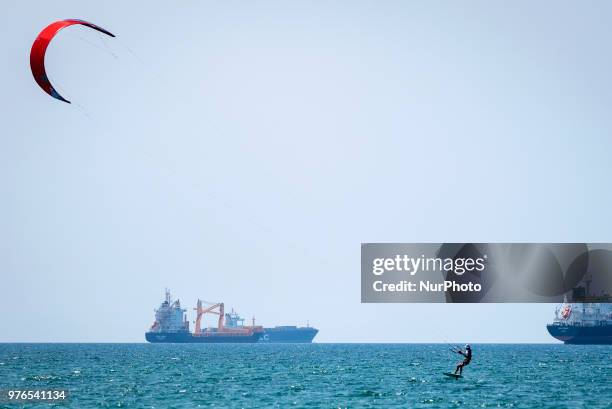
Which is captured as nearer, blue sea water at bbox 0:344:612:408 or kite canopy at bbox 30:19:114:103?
kite canopy at bbox 30:19:114:103

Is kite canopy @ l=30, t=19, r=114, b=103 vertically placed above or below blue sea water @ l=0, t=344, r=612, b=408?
above

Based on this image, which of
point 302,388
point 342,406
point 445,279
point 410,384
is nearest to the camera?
point 342,406

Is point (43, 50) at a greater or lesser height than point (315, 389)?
greater

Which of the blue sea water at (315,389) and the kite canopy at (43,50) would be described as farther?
the blue sea water at (315,389)

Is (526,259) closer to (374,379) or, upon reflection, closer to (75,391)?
(374,379)

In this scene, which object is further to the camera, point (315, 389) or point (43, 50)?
point (315, 389)

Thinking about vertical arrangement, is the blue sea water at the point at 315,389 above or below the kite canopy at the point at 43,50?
below

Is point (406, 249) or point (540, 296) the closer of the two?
point (406, 249)

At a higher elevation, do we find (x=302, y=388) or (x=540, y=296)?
(x=540, y=296)

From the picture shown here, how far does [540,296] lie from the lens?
77.7 meters

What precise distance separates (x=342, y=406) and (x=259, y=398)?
24.1ft

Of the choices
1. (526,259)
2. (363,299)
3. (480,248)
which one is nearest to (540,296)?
(526,259)

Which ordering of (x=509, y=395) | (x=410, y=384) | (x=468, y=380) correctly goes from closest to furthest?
(x=509, y=395) → (x=410, y=384) → (x=468, y=380)

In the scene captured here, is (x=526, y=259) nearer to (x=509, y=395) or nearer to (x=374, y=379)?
(x=509, y=395)
